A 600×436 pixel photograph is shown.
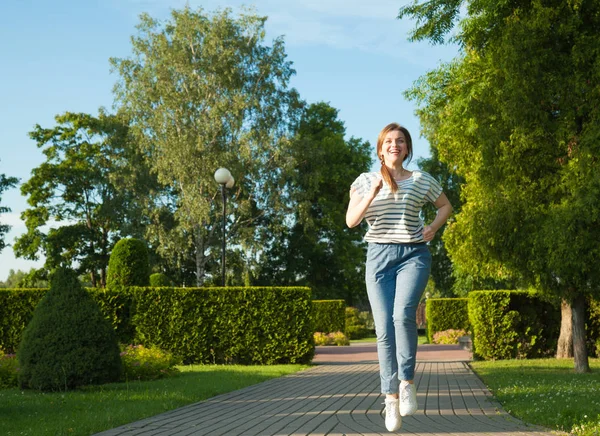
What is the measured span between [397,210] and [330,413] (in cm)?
418

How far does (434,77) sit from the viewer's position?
2123 centimetres

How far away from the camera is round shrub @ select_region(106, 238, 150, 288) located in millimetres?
19453

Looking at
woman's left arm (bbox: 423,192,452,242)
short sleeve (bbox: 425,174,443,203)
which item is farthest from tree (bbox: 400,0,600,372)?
short sleeve (bbox: 425,174,443,203)

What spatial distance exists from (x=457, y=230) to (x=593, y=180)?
8.07 m

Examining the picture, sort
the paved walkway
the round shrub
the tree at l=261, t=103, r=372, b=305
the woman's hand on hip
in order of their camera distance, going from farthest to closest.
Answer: the tree at l=261, t=103, r=372, b=305, the round shrub, the paved walkway, the woman's hand on hip

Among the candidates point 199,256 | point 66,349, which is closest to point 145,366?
point 66,349

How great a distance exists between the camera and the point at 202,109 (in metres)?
36.3

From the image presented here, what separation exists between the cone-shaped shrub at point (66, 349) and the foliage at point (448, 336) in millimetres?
21017

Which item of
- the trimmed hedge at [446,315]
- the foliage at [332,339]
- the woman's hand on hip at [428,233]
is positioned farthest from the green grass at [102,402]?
the trimmed hedge at [446,315]

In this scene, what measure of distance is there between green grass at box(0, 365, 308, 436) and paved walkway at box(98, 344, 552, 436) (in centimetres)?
29

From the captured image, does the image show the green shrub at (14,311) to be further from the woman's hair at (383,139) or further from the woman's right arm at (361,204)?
the woman's hair at (383,139)

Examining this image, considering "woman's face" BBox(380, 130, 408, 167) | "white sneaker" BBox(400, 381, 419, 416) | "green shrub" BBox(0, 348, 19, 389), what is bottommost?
"green shrub" BBox(0, 348, 19, 389)

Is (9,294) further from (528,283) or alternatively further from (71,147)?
(71,147)

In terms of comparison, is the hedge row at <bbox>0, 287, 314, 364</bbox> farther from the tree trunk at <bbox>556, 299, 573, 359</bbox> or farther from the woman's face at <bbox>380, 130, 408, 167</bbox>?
the woman's face at <bbox>380, 130, 408, 167</bbox>
